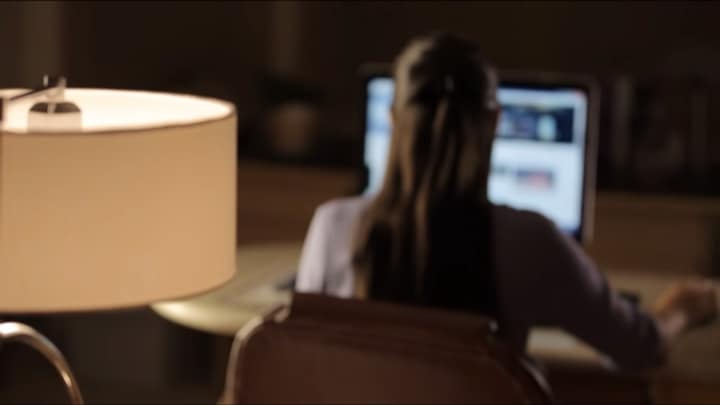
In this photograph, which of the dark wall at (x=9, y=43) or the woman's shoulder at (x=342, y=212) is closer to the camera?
the woman's shoulder at (x=342, y=212)

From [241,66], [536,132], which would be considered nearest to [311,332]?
[536,132]

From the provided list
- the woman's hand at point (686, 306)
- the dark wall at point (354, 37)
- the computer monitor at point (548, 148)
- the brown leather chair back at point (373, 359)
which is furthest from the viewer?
the dark wall at point (354, 37)

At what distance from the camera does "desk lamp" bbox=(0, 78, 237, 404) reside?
118 cm

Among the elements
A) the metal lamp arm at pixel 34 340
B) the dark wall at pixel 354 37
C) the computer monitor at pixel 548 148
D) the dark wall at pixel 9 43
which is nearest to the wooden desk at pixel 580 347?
the computer monitor at pixel 548 148

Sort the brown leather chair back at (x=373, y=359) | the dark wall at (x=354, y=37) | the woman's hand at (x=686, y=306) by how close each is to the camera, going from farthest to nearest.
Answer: the dark wall at (x=354, y=37) → the woman's hand at (x=686, y=306) → the brown leather chair back at (x=373, y=359)

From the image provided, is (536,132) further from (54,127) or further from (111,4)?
(111,4)

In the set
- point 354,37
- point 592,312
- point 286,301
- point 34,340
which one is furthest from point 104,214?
point 354,37

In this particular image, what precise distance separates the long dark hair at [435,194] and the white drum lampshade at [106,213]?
719mm

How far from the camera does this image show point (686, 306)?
7.62 ft

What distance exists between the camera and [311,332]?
166cm

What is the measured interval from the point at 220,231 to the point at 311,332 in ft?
1.20

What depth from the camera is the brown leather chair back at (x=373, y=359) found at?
1.58 metres

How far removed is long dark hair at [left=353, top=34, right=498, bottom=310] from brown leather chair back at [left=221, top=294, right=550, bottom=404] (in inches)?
13.5

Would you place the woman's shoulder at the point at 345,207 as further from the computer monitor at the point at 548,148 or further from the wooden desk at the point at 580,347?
the computer monitor at the point at 548,148
